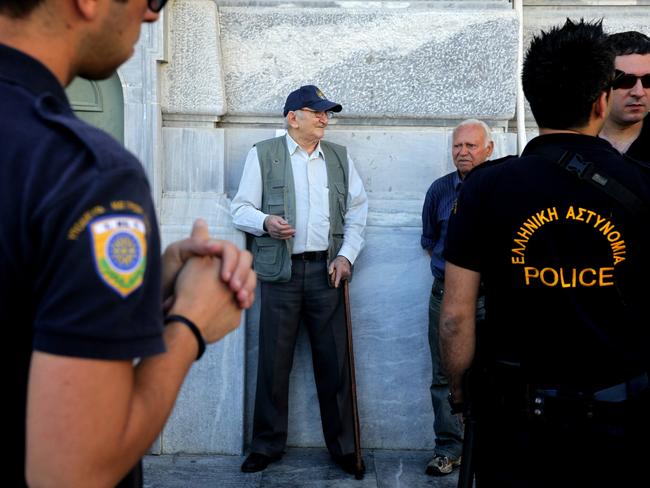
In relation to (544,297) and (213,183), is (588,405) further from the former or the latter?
(213,183)

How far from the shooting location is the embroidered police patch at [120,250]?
0.98m

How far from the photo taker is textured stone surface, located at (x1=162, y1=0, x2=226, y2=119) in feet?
15.5

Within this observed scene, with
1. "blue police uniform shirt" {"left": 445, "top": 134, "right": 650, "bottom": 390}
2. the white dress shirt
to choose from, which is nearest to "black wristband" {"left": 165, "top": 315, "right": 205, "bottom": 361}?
"blue police uniform shirt" {"left": 445, "top": 134, "right": 650, "bottom": 390}

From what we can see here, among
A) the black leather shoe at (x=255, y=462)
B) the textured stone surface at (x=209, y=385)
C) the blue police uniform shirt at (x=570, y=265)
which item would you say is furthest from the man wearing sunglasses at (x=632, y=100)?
the black leather shoe at (x=255, y=462)

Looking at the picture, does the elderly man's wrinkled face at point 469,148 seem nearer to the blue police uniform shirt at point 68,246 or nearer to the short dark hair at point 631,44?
the short dark hair at point 631,44

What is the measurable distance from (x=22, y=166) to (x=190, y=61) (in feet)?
12.7

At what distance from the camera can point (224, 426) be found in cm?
476

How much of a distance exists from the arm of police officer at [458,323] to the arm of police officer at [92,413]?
4.46ft

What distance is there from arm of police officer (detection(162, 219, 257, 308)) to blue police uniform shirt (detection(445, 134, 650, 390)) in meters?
1.13

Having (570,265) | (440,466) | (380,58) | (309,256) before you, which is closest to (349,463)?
(440,466)

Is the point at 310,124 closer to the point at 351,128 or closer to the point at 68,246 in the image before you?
the point at 351,128

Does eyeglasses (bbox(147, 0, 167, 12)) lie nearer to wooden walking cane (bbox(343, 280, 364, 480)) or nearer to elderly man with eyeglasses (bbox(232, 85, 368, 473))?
elderly man with eyeglasses (bbox(232, 85, 368, 473))

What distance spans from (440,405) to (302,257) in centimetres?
111

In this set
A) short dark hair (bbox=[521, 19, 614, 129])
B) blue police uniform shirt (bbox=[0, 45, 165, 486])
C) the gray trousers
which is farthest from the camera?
the gray trousers
